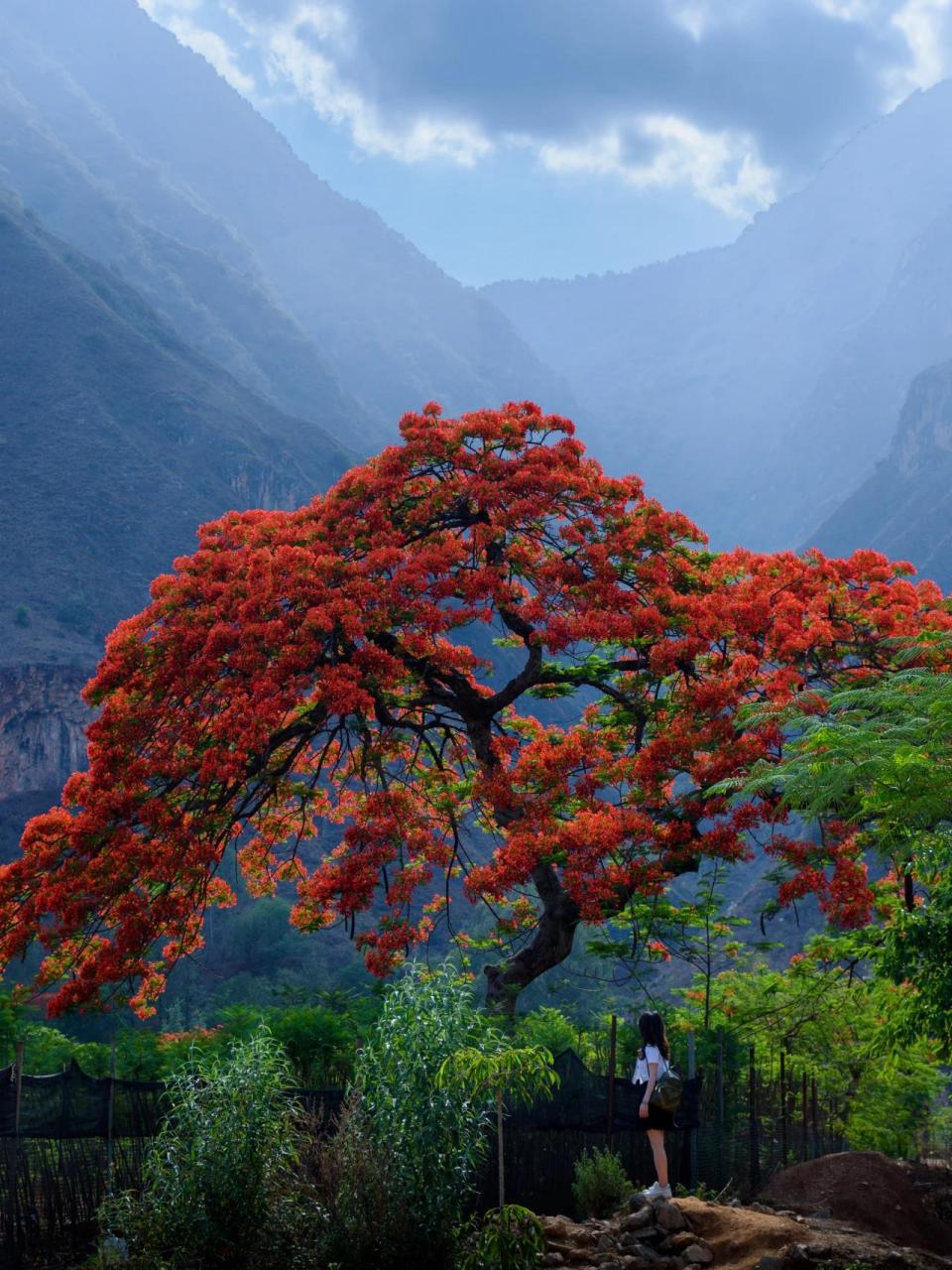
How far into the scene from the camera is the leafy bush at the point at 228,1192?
27.6 feet

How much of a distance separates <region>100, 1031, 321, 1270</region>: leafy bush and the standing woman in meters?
3.09

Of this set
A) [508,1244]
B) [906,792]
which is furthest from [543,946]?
[906,792]

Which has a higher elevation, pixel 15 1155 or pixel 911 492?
pixel 911 492

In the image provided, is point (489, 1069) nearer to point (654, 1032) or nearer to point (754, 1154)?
point (654, 1032)

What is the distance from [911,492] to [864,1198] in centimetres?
11461

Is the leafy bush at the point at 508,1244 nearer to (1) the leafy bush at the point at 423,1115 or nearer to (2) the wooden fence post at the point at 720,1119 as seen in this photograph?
(1) the leafy bush at the point at 423,1115

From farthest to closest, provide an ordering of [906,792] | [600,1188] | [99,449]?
1. [99,449]
2. [600,1188]
3. [906,792]

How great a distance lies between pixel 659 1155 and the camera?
10.5 m

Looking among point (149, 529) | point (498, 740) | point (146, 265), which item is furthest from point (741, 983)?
point (146, 265)

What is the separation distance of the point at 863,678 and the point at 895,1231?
5543 mm

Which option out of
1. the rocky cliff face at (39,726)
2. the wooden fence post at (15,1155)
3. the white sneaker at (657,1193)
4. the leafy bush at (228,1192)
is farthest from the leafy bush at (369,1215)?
the rocky cliff face at (39,726)

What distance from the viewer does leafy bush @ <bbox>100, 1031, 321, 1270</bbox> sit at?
840 centimetres

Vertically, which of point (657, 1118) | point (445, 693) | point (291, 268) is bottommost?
point (657, 1118)

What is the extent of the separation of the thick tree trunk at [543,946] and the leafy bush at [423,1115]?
15.0 feet
